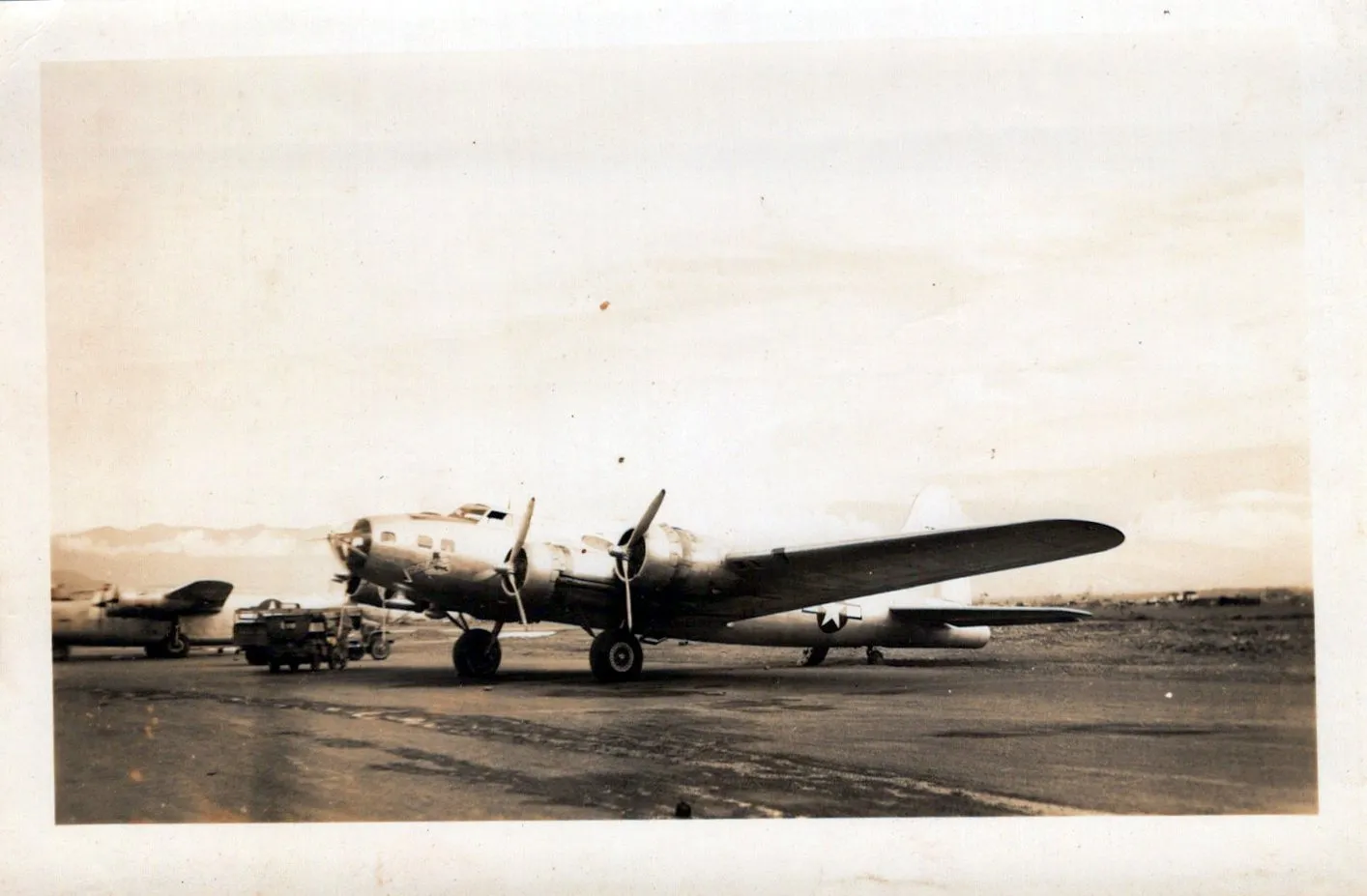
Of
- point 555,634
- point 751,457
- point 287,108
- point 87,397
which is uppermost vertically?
point 287,108

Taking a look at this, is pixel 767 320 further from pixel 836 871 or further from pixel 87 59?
pixel 87 59

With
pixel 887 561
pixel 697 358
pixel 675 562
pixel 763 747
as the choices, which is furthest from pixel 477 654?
pixel 887 561

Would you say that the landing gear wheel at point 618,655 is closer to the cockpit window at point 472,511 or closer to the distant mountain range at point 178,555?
the cockpit window at point 472,511

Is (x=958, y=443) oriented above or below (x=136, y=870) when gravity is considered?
above

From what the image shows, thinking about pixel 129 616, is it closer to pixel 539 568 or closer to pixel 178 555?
pixel 178 555

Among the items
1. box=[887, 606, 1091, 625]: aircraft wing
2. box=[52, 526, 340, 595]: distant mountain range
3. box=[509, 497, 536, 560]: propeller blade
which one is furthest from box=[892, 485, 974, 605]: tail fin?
box=[52, 526, 340, 595]: distant mountain range

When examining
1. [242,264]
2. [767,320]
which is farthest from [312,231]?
[767,320]
